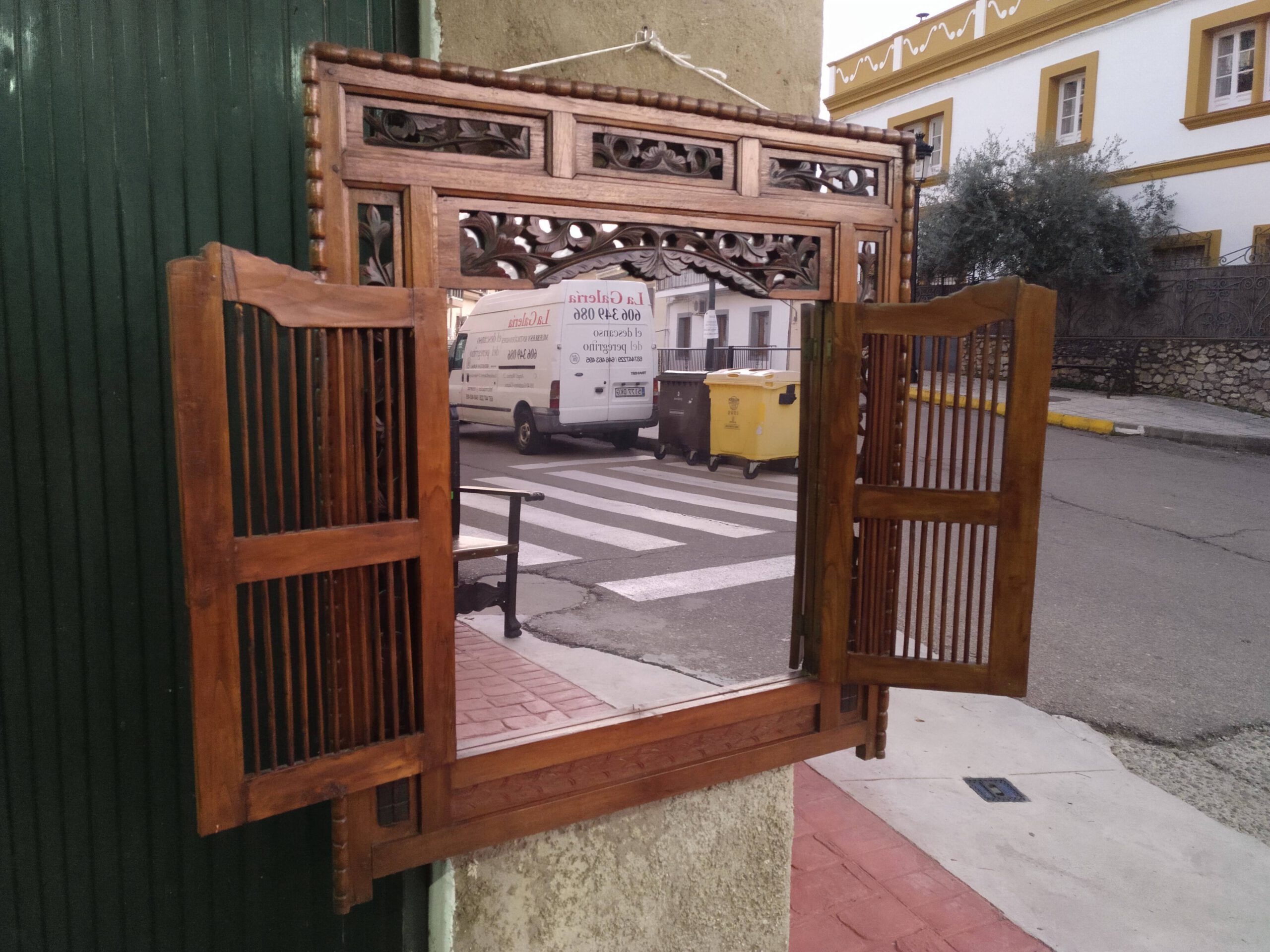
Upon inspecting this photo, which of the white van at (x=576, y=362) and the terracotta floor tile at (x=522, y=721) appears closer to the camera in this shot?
the terracotta floor tile at (x=522, y=721)

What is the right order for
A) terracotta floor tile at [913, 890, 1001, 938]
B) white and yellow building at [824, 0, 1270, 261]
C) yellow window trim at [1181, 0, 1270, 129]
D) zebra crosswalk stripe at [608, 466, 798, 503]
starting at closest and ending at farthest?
terracotta floor tile at [913, 890, 1001, 938] → zebra crosswalk stripe at [608, 466, 798, 503] → yellow window trim at [1181, 0, 1270, 129] → white and yellow building at [824, 0, 1270, 261]

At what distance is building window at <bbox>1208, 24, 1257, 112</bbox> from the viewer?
14.2 metres

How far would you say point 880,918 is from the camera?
118 inches

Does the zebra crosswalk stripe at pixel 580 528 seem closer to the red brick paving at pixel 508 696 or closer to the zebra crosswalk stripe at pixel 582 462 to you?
the zebra crosswalk stripe at pixel 582 462

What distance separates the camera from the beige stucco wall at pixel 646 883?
2.26 m

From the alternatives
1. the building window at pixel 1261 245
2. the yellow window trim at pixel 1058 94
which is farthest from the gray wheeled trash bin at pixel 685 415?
the yellow window trim at pixel 1058 94

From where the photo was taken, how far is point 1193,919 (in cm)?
302

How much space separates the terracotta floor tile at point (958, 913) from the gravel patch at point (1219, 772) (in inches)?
47.2

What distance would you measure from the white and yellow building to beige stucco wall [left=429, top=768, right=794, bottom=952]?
11.5 m

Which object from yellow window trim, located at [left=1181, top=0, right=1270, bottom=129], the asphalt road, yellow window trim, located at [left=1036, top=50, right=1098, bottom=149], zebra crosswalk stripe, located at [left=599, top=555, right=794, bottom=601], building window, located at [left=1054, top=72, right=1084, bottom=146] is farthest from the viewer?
building window, located at [left=1054, top=72, right=1084, bottom=146]

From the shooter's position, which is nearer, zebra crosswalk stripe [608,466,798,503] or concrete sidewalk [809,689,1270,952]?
concrete sidewalk [809,689,1270,952]

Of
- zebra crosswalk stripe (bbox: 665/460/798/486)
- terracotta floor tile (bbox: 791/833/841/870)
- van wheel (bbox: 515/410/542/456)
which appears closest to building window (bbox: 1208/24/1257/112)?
zebra crosswalk stripe (bbox: 665/460/798/486)

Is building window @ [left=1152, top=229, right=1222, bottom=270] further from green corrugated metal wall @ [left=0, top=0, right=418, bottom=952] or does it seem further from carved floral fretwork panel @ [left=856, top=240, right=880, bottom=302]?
green corrugated metal wall @ [left=0, top=0, right=418, bottom=952]

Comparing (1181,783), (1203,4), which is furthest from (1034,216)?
(1181,783)
